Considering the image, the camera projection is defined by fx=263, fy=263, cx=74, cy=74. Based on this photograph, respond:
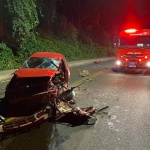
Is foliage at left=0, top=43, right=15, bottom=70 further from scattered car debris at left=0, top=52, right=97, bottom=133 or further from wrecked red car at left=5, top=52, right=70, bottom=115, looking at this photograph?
scattered car debris at left=0, top=52, right=97, bottom=133

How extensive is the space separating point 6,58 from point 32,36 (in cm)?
300

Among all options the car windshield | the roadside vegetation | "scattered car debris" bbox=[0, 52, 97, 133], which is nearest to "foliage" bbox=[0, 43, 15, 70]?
the roadside vegetation

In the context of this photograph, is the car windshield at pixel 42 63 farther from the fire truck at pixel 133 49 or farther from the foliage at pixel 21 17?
the fire truck at pixel 133 49

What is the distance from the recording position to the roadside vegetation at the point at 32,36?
17781 millimetres

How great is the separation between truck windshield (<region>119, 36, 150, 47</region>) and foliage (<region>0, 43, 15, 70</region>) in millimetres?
7776

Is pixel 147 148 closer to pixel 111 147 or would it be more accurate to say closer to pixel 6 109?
pixel 111 147

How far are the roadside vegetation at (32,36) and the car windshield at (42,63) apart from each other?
9.32m

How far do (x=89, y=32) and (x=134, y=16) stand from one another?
1874 cm

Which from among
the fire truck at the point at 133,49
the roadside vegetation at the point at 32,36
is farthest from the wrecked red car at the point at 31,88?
the roadside vegetation at the point at 32,36

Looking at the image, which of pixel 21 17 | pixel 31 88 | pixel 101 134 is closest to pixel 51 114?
pixel 31 88

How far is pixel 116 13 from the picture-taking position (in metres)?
47.5

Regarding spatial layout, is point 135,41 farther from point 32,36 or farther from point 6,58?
point 6,58

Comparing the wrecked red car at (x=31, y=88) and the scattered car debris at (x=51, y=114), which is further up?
the wrecked red car at (x=31, y=88)

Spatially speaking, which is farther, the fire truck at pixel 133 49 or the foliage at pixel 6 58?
the foliage at pixel 6 58
